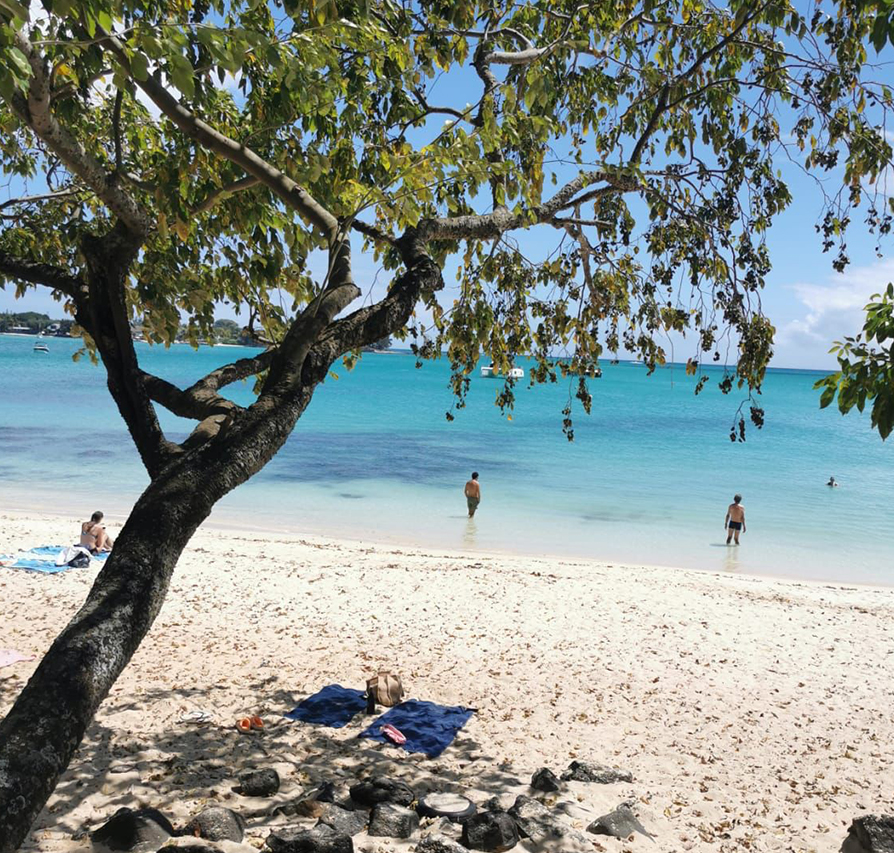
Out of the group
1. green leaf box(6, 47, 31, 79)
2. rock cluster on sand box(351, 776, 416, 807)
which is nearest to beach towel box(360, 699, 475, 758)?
rock cluster on sand box(351, 776, 416, 807)

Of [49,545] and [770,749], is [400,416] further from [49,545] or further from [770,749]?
[770,749]

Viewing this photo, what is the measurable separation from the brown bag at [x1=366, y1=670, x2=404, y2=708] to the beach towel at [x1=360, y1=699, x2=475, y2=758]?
81mm

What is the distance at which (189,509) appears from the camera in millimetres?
3357

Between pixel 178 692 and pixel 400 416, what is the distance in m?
49.4

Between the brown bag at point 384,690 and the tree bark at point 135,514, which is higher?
the tree bark at point 135,514

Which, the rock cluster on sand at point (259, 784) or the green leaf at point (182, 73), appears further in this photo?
the rock cluster on sand at point (259, 784)

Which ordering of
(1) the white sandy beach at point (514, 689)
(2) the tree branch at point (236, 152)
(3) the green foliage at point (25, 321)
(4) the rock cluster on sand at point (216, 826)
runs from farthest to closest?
(3) the green foliage at point (25, 321) < (1) the white sandy beach at point (514, 689) < (4) the rock cluster on sand at point (216, 826) < (2) the tree branch at point (236, 152)

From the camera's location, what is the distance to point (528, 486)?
2858cm

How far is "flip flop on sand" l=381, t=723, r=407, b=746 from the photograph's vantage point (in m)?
6.63

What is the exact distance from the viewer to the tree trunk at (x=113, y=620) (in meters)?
2.49

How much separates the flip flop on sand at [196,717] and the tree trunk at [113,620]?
3.97 m

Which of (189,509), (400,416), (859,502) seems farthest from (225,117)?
(400,416)

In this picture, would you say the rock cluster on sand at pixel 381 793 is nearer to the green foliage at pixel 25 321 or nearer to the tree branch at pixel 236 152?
the tree branch at pixel 236 152

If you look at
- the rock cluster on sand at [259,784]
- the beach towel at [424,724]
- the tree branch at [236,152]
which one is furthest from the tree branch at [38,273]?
the beach towel at [424,724]
